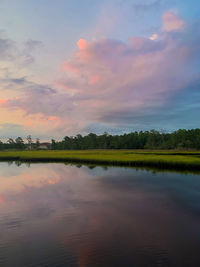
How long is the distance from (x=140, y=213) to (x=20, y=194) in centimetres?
1441

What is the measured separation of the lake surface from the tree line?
316 ft

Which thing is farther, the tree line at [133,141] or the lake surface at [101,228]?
the tree line at [133,141]

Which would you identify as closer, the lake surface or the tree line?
the lake surface

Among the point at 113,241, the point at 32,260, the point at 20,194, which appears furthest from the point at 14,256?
the point at 20,194

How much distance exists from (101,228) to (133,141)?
130771mm

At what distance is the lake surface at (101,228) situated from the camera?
33.2 ft

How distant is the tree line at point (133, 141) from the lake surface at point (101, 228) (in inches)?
3787

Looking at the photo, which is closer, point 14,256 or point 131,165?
point 14,256

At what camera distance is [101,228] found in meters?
13.6

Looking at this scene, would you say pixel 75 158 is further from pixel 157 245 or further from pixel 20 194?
pixel 157 245

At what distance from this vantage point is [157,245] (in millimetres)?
11211

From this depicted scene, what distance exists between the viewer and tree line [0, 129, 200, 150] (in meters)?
113


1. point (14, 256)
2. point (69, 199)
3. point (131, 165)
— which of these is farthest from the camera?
point (131, 165)

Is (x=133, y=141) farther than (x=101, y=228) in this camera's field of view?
Yes
